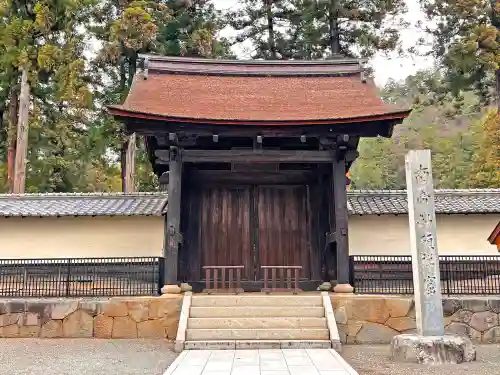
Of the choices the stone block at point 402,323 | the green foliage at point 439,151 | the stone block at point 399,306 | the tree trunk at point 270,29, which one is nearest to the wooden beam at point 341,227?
the stone block at point 399,306

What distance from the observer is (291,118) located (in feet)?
34.2

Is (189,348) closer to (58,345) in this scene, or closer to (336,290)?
(58,345)

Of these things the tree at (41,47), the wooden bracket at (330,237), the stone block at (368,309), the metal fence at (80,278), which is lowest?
the stone block at (368,309)

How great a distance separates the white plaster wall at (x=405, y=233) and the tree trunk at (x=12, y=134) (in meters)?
15.0

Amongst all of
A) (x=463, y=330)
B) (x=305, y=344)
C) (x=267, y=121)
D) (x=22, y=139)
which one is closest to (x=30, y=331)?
(x=305, y=344)

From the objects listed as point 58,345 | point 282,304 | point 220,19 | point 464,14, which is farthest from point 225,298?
point 220,19

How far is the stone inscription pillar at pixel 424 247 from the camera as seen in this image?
25.7ft

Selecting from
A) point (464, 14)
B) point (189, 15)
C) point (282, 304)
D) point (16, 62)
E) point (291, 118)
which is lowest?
point (282, 304)

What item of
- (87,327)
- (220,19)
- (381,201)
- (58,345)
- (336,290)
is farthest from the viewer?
(220,19)

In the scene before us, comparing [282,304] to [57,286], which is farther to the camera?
[57,286]

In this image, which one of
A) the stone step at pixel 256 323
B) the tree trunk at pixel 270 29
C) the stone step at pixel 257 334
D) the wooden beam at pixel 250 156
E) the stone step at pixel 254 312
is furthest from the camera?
the tree trunk at pixel 270 29

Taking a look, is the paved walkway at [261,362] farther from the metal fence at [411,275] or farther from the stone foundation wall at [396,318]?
the metal fence at [411,275]

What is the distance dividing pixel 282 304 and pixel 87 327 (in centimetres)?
400

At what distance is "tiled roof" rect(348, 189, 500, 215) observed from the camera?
44.8ft
